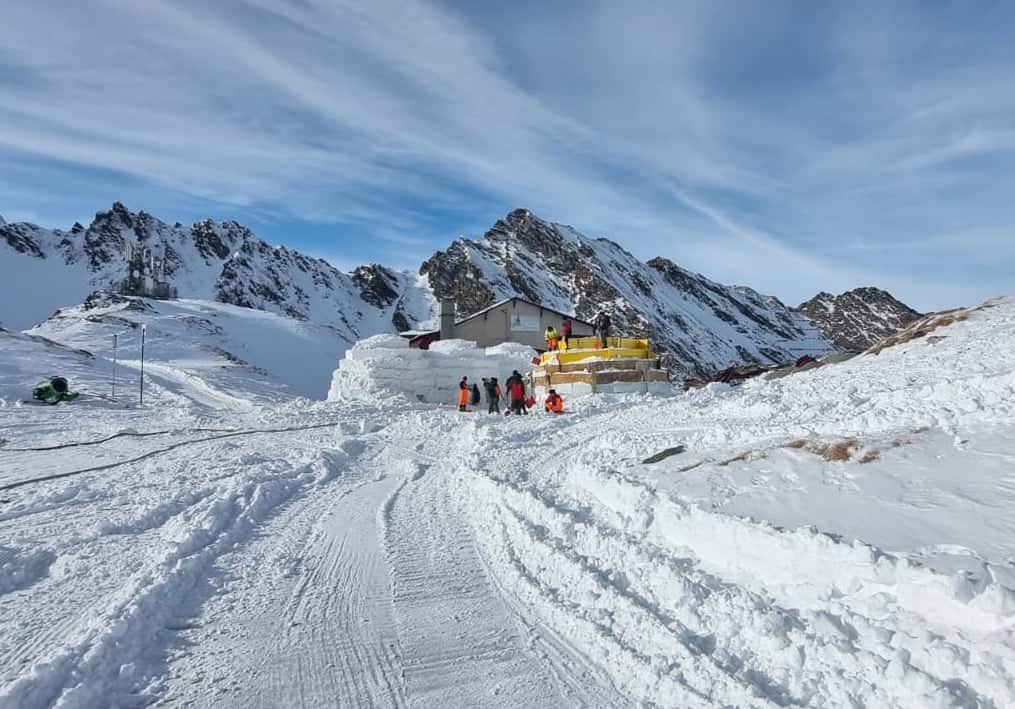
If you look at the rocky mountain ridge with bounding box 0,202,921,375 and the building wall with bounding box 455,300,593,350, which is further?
the rocky mountain ridge with bounding box 0,202,921,375

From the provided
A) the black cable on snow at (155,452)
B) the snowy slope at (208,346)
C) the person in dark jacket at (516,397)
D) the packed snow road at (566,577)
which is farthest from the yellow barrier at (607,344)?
the packed snow road at (566,577)

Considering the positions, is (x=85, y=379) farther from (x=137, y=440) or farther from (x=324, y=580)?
(x=324, y=580)

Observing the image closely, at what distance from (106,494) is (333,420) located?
8559 mm

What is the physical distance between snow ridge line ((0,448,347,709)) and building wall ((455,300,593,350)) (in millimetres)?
30685

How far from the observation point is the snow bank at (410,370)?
22.0 metres

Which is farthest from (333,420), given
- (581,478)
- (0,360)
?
(0,360)

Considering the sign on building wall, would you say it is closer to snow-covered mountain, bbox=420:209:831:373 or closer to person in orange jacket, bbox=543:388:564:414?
person in orange jacket, bbox=543:388:564:414

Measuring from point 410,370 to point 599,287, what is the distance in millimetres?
88418

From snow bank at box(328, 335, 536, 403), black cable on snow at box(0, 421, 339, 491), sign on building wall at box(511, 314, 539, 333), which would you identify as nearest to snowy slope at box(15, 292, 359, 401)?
snow bank at box(328, 335, 536, 403)

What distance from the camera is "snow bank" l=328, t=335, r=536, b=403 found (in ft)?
72.0

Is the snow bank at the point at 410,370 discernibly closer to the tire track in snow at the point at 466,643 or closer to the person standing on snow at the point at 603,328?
the person standing on snow at the point at 603,328

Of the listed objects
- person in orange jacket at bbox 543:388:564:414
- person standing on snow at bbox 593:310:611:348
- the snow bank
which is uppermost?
person standing on snow at bbox 593:310:611:348

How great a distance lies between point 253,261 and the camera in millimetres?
111688

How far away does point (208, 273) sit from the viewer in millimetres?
106625
